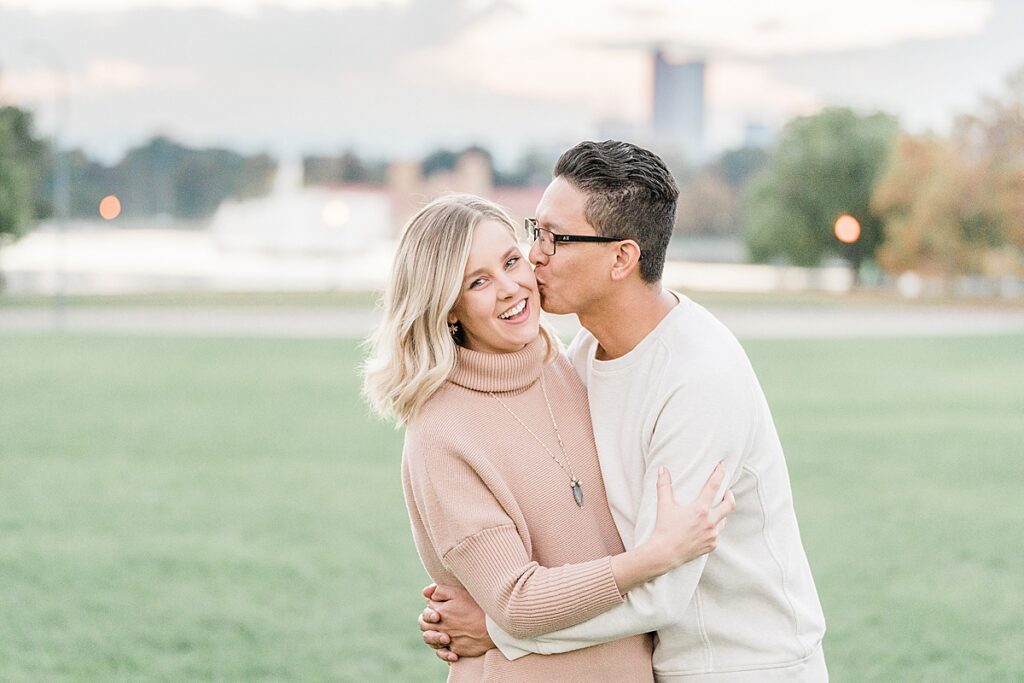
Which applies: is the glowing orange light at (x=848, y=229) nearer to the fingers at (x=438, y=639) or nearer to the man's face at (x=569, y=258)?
the man's face at (x=569, y=258)

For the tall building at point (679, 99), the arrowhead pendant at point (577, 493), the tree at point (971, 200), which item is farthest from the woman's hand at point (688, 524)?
the tall building at point (679, 99)

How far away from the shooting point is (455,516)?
272 cm

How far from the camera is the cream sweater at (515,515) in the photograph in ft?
8.81

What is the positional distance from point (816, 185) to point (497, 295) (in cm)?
6142

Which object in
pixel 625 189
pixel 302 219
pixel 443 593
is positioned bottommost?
pixel 443 593

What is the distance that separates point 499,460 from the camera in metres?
2.84

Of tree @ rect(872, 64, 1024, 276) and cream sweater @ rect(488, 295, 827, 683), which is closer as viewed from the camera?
cream sweater @ rect(488, 295, 827, 683)

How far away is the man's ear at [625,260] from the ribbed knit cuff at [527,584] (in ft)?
2.34

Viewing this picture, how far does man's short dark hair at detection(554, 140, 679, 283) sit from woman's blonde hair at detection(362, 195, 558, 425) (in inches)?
10.1

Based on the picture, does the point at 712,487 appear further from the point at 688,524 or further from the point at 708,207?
the point at 708,207

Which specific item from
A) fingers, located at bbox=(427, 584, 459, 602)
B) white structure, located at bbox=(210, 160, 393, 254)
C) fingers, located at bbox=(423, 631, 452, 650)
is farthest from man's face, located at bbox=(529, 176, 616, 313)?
white structure, located at bbox=(210, 160, 393, 254)

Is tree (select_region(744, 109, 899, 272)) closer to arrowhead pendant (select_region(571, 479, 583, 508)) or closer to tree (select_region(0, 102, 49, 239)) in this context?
tree (select_region(0, 102, 49, 239))

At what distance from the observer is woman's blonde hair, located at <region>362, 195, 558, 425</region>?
289cm

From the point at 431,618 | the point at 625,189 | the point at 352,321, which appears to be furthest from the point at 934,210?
the point at 431,618
